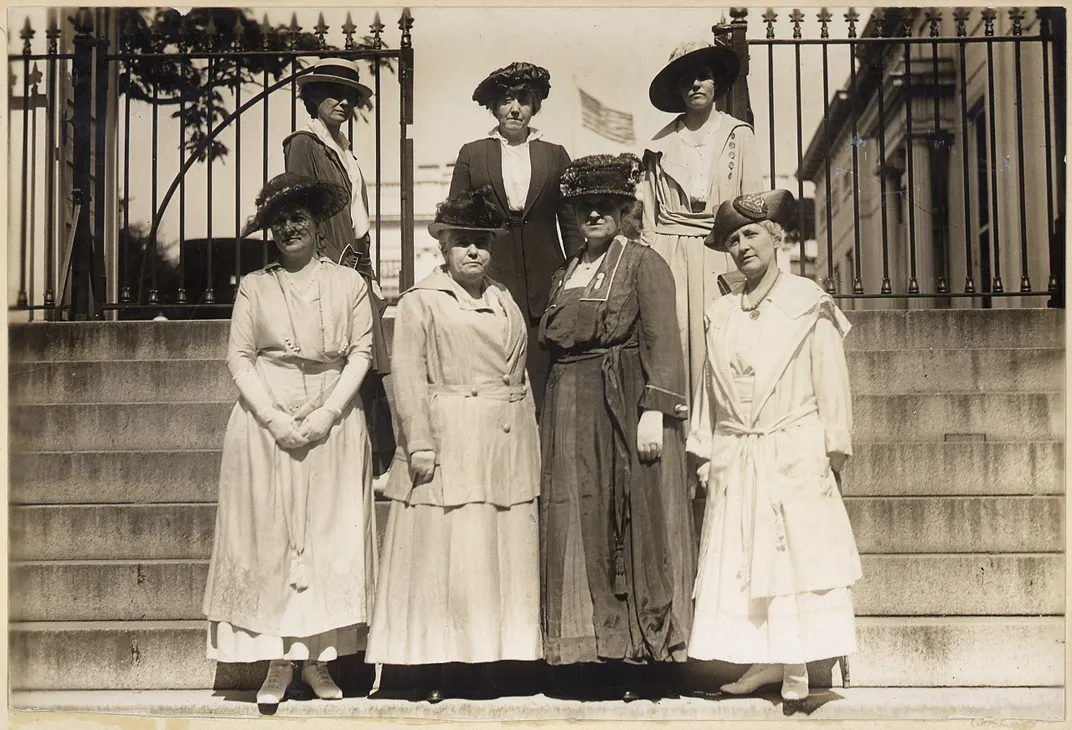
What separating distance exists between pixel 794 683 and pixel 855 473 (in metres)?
1.18

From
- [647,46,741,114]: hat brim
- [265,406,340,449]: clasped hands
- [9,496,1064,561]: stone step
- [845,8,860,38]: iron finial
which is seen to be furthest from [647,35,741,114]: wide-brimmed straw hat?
[265,406,340,449]: clasped hands

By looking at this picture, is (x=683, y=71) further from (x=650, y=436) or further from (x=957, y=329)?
(x=957, y=329)

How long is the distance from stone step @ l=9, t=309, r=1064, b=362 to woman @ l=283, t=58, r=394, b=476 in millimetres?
1089

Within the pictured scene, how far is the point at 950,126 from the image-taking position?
7906 mm

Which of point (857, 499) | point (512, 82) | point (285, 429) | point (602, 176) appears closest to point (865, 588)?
point (857, 499)

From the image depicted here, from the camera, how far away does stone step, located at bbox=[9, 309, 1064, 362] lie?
6.79 metres

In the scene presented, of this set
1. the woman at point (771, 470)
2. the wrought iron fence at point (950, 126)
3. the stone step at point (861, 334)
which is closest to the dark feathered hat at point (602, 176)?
the woman at point (771, 470)

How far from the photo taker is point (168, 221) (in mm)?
7707

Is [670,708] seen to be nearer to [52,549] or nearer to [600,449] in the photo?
[600,449]

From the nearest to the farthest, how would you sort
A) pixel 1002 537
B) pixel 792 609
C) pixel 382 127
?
pixel 792 609, pixel 1002 537, pixel 382 127

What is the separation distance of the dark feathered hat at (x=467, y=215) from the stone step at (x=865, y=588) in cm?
191

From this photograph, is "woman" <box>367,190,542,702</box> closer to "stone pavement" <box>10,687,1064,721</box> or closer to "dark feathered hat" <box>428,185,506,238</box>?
"dark feathered hat" <box>428,185,506,238</box>

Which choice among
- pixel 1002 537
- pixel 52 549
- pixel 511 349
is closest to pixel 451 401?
pixel 511 349

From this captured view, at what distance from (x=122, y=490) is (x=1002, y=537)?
4.09 metres
